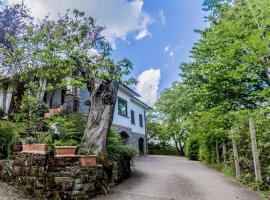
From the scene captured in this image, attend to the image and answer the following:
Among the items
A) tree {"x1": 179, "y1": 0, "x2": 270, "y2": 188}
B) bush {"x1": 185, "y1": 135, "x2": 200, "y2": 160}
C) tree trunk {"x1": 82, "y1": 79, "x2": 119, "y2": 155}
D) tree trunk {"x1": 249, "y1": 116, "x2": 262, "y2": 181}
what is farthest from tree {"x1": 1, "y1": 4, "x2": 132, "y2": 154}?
bush {"x1": 185, "y1": 135, "x2": 200, "y2": 160}

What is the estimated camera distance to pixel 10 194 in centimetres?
569

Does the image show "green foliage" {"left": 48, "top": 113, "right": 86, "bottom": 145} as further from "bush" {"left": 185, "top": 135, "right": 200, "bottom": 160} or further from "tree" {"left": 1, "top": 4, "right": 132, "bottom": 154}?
"bush" {"left": 185, "top": 135, "right": 200, "bottom": 160}

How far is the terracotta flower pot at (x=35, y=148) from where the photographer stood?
6.00 m

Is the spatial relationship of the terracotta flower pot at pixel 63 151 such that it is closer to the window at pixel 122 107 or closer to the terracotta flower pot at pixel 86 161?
the terracotta flower pot at pixel 86 161

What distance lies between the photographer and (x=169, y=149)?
2838 cm

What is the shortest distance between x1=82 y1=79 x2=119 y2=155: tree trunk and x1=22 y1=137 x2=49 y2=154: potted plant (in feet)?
4.54

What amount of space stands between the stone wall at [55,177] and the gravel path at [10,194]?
17 centimetres

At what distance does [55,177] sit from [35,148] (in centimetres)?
102

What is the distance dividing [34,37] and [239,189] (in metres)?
7.53

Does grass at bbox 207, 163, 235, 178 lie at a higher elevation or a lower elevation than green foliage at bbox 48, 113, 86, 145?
lower

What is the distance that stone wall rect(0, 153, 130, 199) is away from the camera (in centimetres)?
560

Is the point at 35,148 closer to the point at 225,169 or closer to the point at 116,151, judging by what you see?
the point at 116,151

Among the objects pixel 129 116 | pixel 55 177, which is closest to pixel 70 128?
pixel 55 177

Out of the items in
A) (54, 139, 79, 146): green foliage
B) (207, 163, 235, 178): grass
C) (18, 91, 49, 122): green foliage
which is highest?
(18, 91, 49, 122): green foliage
